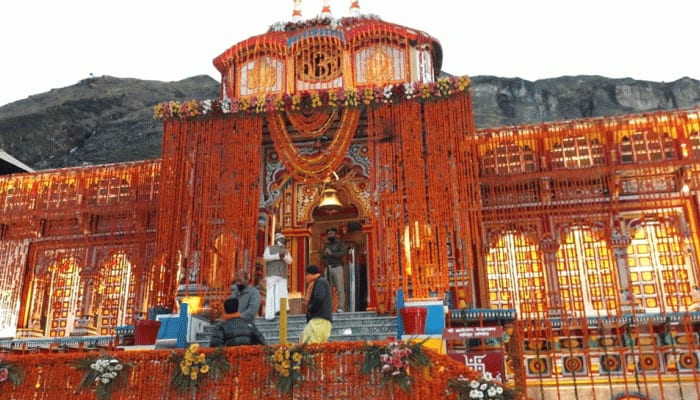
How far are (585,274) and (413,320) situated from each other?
17.1 ft

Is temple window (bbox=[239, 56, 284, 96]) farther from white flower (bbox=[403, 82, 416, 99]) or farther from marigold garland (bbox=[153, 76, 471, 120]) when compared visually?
white flower (bbox=[403, 82, 416, 99])

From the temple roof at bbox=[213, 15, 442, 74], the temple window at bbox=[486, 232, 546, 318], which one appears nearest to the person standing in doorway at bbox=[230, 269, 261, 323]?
the temple window at bbox=[486, 232, 546, 318]

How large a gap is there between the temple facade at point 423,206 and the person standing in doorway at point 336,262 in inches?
22.5

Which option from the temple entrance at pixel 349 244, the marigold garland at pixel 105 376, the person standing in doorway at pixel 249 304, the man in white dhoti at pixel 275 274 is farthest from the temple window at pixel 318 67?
the marigold garland at pixel 105 376

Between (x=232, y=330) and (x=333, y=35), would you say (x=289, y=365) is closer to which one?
(x=232, y=330)

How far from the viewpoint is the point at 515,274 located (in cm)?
1349

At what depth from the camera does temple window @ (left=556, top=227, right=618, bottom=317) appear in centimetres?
1298

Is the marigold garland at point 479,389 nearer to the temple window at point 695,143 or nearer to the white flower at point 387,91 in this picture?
the white flower at point 387,91

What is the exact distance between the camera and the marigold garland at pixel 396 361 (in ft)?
22.0

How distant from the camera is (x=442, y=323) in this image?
10492mm

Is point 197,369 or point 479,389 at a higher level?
point 197,369

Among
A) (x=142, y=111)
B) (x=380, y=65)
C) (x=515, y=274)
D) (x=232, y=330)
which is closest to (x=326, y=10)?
(x=380, y=65)

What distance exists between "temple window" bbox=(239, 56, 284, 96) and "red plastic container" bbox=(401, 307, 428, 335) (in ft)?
22.1

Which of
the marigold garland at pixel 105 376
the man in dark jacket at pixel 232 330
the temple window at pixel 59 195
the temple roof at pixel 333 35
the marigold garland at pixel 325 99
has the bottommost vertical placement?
the marigold garland at pixel 105 376
